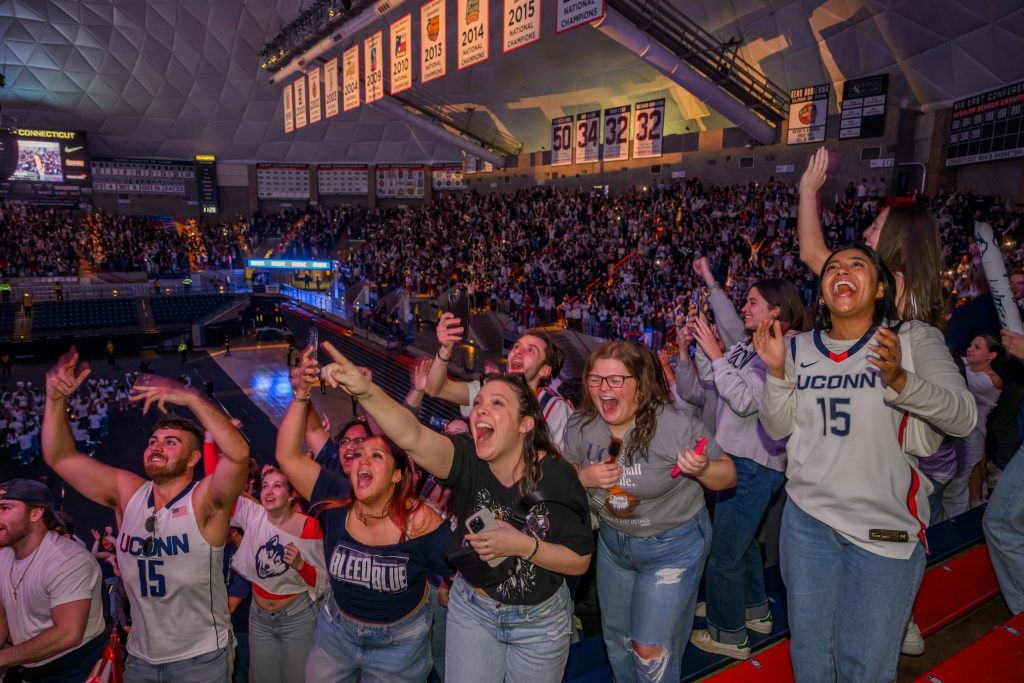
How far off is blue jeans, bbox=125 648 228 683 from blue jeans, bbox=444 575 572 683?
137 cm

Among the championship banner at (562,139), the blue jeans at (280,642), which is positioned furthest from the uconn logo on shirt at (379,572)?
the championship banner at (562,139)

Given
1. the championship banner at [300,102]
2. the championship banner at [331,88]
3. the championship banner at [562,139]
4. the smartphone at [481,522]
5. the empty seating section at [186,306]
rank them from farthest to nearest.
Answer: the empty seating section at [186,306] → the championship banner at [562,139] → the championship banner at [300,102] → the championship banner at [331,88] → the smartphone at [481,522]

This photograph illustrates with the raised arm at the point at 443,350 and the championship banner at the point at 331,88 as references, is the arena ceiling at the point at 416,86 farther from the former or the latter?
the raised arm at the point at 443,350

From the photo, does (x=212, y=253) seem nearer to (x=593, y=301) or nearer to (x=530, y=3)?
(x=593, y=301)

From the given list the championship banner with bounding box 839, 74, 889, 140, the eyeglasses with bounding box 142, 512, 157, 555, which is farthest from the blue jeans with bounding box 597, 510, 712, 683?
the championship banner with bounding box 839, 74, 889, 140

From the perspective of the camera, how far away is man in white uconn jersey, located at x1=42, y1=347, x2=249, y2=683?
9.25ft

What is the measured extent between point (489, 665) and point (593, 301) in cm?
1606

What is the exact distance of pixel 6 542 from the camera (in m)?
2.90

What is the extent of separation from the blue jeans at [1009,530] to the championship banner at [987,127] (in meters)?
15.6

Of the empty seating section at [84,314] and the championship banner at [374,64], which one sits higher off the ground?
the championship banner at [374,64]

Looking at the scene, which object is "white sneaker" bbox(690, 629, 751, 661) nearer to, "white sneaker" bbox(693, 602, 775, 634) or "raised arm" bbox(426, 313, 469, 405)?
"white sneaker" bbox(693, 602, 775, 634)

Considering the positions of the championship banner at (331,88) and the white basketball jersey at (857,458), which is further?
the championship banner at (331,88)

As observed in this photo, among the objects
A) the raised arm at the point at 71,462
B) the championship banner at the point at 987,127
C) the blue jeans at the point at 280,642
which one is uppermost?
the championship banner at the point at 987,127

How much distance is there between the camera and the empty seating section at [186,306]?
97.1 feet
